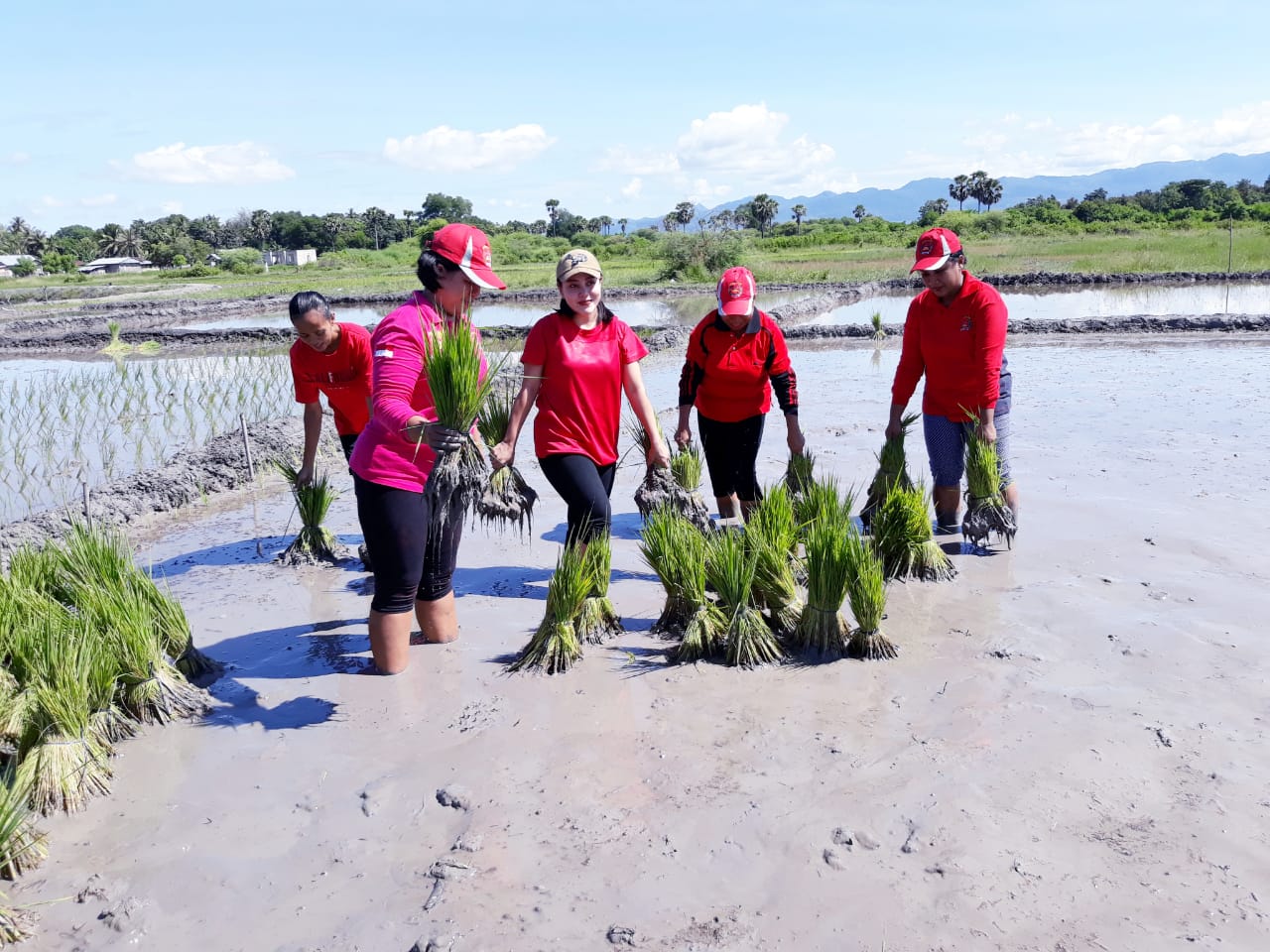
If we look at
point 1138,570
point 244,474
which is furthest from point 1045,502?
point 244,474

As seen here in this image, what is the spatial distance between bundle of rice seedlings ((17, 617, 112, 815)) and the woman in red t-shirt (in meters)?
1.76

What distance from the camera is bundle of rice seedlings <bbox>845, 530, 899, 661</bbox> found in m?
3.80

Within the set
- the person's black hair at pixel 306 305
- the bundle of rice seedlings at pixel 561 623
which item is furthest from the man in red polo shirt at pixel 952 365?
the person's black hair at pixel 306 305

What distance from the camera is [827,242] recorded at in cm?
5053

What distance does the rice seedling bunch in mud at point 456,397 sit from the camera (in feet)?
10.9

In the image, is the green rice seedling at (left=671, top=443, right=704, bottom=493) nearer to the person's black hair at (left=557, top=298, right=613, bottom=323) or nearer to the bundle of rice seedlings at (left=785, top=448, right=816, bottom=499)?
the bundle of rice seedlings at (left=785, top=448, right=816, bottom=499)

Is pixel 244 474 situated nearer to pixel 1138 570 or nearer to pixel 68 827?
pixel 68 827

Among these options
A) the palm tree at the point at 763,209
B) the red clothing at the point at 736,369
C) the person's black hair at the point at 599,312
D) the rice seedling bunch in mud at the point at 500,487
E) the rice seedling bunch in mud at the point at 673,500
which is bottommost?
the rice seedling bunch in mud at the point at 673,500

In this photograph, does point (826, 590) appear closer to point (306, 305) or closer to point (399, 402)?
point (399, 402)

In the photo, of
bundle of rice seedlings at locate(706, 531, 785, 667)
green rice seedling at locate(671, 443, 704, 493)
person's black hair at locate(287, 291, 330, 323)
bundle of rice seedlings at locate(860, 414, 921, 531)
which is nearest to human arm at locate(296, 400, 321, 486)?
person's black hair at locate(287, 291, 330, 323)

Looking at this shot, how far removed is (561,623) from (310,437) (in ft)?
6.77

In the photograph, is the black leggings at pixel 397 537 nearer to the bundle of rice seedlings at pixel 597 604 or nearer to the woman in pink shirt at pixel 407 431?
the woman in pink shirt at pixel 407 431

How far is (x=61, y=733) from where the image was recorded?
3.11 m

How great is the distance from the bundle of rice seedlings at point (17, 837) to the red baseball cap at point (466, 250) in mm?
2046
